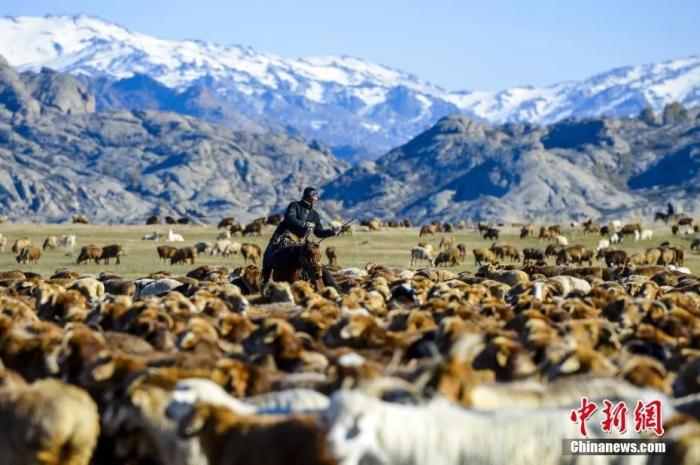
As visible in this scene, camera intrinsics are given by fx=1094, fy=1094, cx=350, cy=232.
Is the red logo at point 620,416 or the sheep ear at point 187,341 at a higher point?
the sheep ear at point 187,341

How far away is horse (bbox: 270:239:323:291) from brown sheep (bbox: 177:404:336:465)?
11.7m

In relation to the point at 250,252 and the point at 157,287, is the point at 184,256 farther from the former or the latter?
the point at 157,287

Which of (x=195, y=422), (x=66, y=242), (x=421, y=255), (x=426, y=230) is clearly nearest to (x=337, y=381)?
(x=195, y=422)

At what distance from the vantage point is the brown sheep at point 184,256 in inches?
1828

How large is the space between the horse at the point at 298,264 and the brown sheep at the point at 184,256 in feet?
79.6

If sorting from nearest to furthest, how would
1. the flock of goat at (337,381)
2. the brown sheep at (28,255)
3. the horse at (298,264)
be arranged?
the flock of goat at (337,381)
the horse at (298,264)
the brown sheep at (28,255)

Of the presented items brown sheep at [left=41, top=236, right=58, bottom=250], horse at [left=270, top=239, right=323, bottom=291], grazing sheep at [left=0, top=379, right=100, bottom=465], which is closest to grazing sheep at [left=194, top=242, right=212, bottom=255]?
brown sheep at [left=41, top=236, right=58, bottom=250]

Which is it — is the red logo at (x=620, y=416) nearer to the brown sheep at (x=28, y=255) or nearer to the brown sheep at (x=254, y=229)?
the brown sheep at (x=28, y=255)

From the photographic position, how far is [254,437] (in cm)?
947

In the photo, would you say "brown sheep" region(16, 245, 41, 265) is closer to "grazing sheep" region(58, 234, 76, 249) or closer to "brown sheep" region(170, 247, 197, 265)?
"brown sheep" region(170, 247, 197, 265)

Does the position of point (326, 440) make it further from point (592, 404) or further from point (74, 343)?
point (74, 343)

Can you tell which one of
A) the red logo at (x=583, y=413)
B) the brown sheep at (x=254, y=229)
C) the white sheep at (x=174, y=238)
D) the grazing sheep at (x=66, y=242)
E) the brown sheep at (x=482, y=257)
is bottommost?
the red logo at (x=583, y=413)

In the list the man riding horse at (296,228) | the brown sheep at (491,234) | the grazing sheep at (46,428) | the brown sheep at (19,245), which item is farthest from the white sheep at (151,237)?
the grazing sheep at (46,428)

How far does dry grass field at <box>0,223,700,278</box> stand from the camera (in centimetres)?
4497
